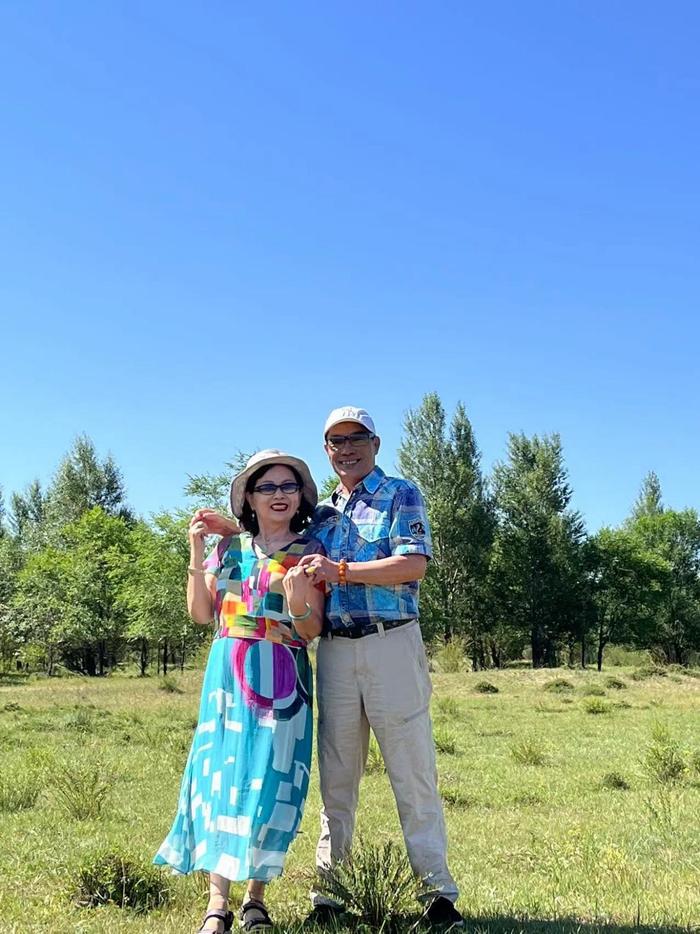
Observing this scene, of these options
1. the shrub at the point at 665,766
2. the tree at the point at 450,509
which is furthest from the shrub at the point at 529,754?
the tree at the point at 450,509

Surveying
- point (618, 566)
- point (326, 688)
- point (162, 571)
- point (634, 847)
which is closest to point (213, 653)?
point (326, 688)

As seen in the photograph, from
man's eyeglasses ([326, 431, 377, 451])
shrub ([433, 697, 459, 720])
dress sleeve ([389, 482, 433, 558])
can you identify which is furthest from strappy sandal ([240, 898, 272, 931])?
shrub ([433, 697, 459, 720])

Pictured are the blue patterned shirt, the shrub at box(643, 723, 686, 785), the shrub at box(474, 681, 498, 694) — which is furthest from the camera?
the shrub at box(474, 681, 498, 694)

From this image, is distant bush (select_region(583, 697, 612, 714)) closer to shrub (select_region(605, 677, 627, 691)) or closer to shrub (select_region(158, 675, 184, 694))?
shrub (select_region(605, 677, 627, 691))

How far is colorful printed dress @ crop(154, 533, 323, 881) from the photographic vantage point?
3.40 m

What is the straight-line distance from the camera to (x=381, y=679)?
12.3 feet

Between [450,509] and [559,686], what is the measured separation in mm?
20737

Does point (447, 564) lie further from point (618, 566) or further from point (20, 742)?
point (20, 742)

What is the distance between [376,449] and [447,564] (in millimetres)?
42105

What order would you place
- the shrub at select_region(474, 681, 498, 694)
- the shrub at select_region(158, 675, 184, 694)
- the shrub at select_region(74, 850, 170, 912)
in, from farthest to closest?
the shrub at select_region(474, 681, 498, 694), the shrub at select_region(158, 675, 184, 694), the shrub at select_region(74, 850, 170, 912)

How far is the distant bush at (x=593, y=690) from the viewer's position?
22453 mm

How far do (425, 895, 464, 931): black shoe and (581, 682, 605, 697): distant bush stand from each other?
→ 65.3 feet

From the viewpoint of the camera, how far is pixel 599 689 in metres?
23.6

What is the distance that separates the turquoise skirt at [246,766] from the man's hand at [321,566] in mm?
396
